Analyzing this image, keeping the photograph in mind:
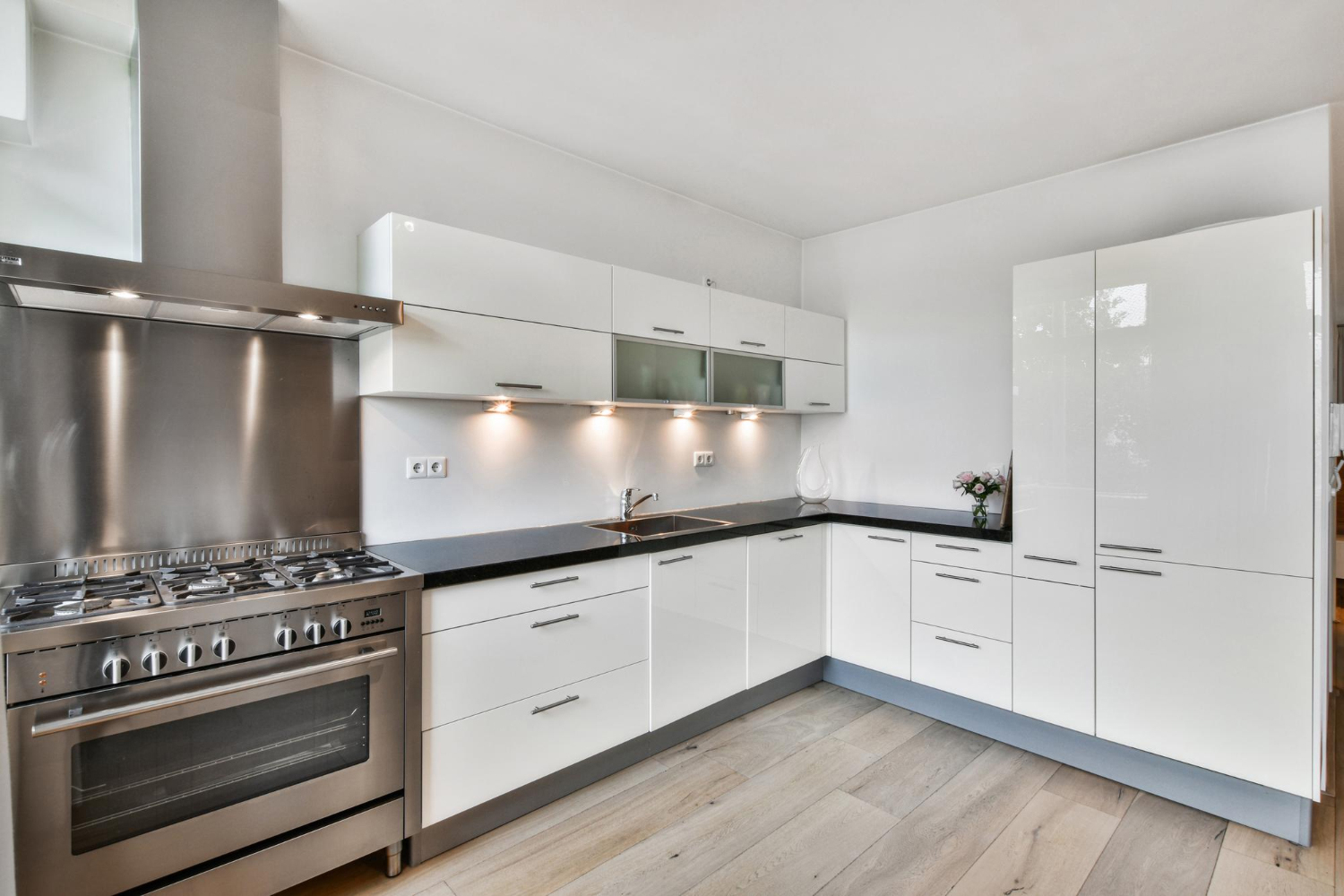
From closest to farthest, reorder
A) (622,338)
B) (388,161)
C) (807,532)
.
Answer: (388,161)
(622,338)
(807,532)

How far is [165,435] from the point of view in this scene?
1.94m

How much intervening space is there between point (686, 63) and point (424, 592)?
196cm

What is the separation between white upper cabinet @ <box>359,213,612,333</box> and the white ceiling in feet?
1.97

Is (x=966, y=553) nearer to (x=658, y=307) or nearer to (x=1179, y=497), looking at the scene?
(x=1179, y=497)

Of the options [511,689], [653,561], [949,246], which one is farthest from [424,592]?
[949,246]

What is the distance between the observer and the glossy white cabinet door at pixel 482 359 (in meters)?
2.13

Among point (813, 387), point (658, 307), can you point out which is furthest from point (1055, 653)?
point (658, 307)

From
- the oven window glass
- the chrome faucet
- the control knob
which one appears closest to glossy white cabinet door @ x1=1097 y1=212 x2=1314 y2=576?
the chrome faucet

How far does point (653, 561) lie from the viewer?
252cm

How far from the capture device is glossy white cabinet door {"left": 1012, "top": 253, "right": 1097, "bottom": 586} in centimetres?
253

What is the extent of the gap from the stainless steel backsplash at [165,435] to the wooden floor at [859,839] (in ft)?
3.86

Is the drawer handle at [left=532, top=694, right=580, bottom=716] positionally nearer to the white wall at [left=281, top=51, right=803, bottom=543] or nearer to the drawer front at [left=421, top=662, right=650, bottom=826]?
the drawer front at [left=421, top=662, right=650, bottom=826]

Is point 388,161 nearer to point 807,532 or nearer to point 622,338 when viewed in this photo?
point 622,338

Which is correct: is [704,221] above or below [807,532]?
above
